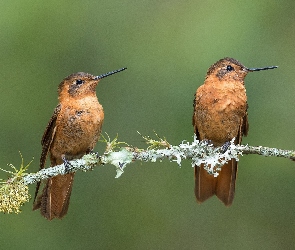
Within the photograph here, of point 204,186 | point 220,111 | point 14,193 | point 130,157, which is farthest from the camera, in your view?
point 204,186

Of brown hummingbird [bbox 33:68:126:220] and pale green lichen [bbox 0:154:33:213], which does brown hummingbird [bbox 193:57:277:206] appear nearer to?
brown hummingbird [bbox 33:68:126:220]

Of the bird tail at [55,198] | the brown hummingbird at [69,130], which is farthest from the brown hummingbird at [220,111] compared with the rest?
the bird tail at [55,198]

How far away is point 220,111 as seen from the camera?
5.91 meters

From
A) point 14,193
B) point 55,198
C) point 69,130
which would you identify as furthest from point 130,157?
point 55,198

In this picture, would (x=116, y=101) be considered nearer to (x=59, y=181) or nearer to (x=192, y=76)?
(x=192, y=76)

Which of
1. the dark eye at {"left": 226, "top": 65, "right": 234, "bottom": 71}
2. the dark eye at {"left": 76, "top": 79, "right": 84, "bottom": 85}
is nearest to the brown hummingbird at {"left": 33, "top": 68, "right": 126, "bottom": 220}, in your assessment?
the dark eye at {"left": 76, "top": 79, "right": 84, "bottom": 85}

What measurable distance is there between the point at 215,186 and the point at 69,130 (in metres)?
1.23

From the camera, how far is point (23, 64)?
956 cm

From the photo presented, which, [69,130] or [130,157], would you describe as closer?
[130,157]

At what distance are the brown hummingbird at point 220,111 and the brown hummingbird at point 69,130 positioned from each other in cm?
82

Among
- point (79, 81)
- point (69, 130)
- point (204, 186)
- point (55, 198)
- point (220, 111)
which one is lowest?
point (55, 198)

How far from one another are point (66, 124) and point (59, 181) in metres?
0.63

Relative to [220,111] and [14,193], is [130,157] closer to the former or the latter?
[14,193]

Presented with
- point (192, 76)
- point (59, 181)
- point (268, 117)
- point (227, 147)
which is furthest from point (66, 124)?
point (268, 117)
